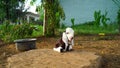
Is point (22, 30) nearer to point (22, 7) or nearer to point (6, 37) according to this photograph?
point (6, 37)

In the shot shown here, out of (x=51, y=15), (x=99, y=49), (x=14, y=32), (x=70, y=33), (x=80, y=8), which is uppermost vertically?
(x=80, y=8)

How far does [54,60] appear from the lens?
6180 millimetres

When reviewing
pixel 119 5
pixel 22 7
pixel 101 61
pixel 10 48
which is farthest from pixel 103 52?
pixel 22 7

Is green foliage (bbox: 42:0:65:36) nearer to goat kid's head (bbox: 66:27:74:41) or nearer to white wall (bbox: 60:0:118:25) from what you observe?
goat kid's head (bbox: 66:27:74:41)

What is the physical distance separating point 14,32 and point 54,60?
13.1 ft

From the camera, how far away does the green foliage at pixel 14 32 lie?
10000 millimetres

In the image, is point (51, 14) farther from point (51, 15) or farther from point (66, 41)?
point (66, 41)

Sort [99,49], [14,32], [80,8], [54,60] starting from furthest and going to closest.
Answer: [80,8]
[14,32]
[99,49]
[54,60]

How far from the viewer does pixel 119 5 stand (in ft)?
47.3

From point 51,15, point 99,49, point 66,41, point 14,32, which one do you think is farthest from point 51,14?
point 66,41

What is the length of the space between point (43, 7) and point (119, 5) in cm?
442

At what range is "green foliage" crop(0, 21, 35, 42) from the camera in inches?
394

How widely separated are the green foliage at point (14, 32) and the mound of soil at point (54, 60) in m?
3.10

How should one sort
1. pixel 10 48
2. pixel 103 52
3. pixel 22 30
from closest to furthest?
1. pixel 103 52
2. pixel 10 48
3. pixel 22 30
